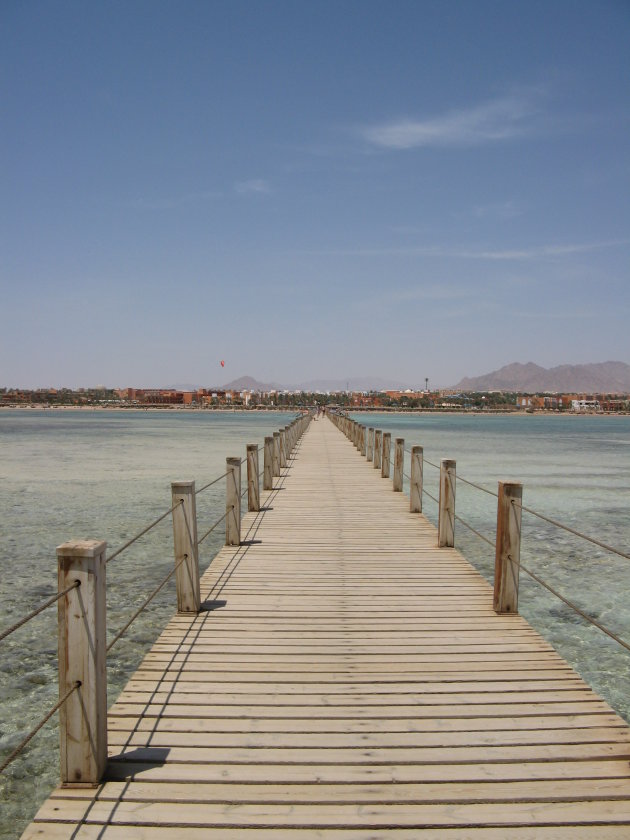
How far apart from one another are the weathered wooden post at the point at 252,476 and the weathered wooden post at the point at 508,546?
5.78 meters

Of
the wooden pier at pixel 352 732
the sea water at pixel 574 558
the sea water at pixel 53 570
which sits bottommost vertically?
the sea water at pixel 574 558

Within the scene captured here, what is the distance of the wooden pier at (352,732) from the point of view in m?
3.12

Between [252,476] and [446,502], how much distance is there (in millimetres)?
4046

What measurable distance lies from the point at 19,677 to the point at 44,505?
1403 centimetres

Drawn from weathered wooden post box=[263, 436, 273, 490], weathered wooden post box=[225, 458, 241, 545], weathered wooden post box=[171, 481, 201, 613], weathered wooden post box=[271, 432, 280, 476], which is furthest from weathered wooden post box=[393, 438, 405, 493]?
weathered wooden post box=[171, 481, 201, 613]

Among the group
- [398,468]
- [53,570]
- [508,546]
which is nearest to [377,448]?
[398,468]

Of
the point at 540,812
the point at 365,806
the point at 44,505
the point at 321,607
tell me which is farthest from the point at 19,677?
the point at 44,505

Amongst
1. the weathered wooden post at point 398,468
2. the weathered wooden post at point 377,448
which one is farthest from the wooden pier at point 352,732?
the weathered wooden post at point 377,448

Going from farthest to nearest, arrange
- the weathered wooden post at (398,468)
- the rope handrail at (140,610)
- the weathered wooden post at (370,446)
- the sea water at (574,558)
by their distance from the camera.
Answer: the weathered wooden post at (370,446)
the weathered wooden post at (398,468)
the sea water at (574,558)
the rope handrail at (140,610)

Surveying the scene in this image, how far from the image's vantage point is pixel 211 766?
3525mm

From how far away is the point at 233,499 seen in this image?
29.1 ft

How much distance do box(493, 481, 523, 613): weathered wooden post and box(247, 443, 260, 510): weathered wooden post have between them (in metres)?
5.78

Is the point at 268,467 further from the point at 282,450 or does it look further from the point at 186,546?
the point at 186,546

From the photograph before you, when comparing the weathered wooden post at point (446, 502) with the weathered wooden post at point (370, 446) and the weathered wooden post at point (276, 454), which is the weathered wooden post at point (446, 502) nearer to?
the weathered wooden post at point (276, 454)
